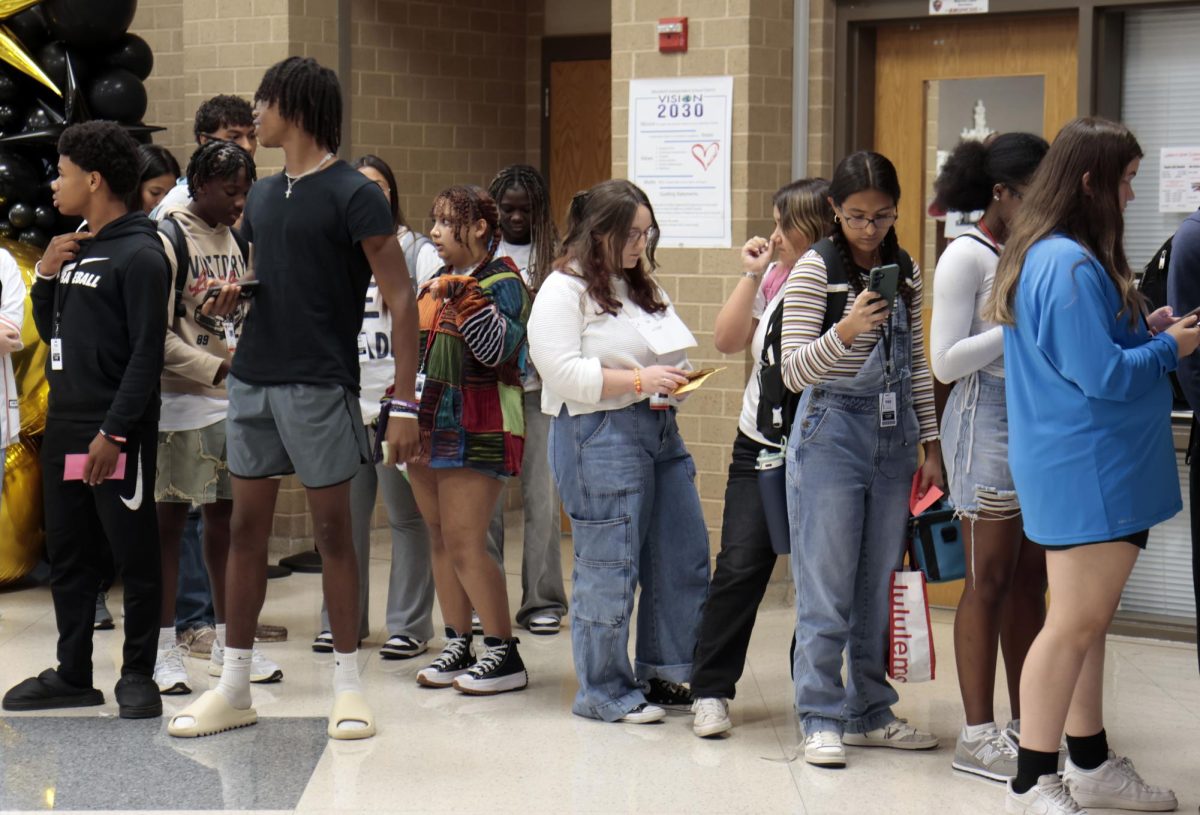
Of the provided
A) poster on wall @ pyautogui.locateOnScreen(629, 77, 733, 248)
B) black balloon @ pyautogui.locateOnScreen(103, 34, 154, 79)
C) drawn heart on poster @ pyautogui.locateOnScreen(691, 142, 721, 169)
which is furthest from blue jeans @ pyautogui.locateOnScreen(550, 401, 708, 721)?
black balloon @ pyautogui.locateOnScreen(103, 34, 154, 79)

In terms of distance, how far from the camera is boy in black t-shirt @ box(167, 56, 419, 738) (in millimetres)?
4590

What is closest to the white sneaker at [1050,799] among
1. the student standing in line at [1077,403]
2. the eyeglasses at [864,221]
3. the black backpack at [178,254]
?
the student standing in line at [1077,403]

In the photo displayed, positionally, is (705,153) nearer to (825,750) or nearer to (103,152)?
(103,152)

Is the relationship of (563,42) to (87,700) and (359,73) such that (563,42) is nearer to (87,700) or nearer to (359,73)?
(359,73)

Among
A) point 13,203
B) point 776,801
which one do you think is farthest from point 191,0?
point 776,801

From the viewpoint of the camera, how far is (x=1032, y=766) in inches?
153

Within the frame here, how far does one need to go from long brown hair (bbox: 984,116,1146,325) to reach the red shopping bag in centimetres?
98

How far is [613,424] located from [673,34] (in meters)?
2.47

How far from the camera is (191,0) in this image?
787 centimetres

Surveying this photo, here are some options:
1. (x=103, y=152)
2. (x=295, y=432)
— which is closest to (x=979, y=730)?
(x=295, y=432)

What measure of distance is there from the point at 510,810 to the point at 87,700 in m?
1.70

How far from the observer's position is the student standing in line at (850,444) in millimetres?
4289

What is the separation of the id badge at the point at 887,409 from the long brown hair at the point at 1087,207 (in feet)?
1.98

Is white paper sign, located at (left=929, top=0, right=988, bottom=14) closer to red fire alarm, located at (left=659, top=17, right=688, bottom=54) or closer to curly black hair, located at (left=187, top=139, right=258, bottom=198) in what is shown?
red fire alarm, located at (left=659, top=17, right=688, bottom=54)
